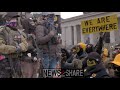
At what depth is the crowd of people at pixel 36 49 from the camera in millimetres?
5645

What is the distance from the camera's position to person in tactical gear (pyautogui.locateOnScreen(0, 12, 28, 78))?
5648 millimetres

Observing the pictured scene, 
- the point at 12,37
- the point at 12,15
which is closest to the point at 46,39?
the point at 12,37

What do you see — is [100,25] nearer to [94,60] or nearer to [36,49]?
[94,60]

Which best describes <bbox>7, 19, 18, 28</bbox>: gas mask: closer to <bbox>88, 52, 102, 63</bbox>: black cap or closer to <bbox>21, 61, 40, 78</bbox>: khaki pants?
<bbox>21, 61, 40, 78</bbox>: khaki pants

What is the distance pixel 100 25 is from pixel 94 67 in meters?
0.88

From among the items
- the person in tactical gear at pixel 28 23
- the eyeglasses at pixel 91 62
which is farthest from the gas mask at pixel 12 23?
the eyeglasses at pixel 91 62

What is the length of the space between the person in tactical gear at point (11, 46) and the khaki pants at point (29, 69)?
0.27 feet

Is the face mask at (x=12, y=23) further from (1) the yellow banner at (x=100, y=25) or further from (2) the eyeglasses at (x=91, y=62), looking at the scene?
(2) the eyeglasses at (x=91, y=62)

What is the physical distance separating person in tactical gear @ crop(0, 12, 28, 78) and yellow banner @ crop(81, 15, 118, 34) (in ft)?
4.11

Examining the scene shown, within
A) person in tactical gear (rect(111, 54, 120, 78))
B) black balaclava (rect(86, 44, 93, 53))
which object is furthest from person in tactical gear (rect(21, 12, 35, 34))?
person in tactical gear (rect(111, 54, 120, 78))

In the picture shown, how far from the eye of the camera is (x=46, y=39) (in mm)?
5754
